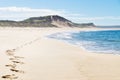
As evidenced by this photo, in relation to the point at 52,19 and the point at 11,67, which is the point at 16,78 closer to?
the point at 11,67

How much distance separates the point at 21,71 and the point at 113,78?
334 centimetres

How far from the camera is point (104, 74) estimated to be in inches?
426

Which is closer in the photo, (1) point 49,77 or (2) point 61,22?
(1) point 49,77

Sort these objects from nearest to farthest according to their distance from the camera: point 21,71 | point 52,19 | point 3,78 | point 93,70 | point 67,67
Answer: point 3,78, point 21,71, point 93,70, point 67,67, point 52,19

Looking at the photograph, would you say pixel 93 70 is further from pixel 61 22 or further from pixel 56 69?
pixel 61 22

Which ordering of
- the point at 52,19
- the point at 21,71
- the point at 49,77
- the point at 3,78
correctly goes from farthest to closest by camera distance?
the point at 52,19, the point at 21,71, the point at 49,77, the point at 3,78

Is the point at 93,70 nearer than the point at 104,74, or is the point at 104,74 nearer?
the point at 104,74

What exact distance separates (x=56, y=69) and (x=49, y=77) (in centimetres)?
177

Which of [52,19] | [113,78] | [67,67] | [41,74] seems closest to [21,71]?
[41,74]

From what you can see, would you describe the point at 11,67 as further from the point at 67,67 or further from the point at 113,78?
the point at 113,78

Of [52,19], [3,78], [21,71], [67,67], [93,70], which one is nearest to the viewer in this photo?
[3,78]

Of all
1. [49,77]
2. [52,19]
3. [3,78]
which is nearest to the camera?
[3,78]

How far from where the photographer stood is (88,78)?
1005 centimetres

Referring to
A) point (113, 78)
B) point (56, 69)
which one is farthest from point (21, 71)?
point (113, 78)
